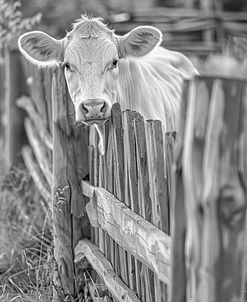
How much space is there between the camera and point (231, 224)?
2102 mm

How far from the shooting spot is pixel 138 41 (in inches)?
177

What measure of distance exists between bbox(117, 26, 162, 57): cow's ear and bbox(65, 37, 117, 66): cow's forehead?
0.52 ft

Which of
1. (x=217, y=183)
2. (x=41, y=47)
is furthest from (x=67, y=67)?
(x=217, y=183)

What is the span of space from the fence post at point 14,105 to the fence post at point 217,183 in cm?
500

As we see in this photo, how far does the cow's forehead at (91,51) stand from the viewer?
13.8 feet


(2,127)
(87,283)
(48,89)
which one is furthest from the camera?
(2,127)

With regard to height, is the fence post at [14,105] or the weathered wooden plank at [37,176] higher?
the fence post at [14,105]

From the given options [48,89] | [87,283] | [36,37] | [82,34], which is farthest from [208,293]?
[48,89]

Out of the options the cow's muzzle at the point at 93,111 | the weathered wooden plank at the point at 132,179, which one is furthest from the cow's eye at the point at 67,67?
the weathered wooden plank at the point at 132,179

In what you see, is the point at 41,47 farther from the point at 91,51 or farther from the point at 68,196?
the point at 68,196

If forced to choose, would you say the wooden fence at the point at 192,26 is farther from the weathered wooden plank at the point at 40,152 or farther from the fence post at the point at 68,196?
the fence post at the point at 68,196

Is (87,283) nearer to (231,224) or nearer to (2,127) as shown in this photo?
(231,224)

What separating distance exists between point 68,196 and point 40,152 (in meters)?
1.73

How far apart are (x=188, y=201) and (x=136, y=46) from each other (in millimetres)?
2435
